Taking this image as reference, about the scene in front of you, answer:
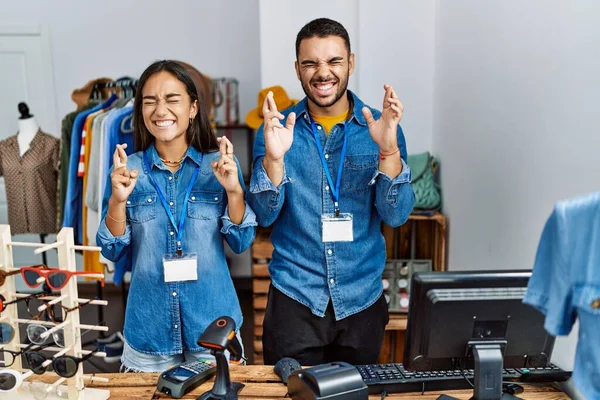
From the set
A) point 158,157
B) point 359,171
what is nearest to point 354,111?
point 359,171

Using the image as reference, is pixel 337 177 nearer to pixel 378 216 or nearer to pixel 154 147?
pixel 378 216

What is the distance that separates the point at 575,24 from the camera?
1714 mm

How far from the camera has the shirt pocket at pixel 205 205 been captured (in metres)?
1.83

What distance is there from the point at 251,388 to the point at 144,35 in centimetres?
374

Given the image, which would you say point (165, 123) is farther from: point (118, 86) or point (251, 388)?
point (118, 86)

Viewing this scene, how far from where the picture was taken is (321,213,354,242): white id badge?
1.89m

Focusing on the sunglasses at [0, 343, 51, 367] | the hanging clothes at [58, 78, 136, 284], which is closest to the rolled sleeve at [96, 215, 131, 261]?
the sunglasses at [0, 343, 51, 367]

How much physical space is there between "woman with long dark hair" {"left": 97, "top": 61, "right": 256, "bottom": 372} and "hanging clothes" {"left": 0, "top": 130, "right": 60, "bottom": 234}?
1814mm

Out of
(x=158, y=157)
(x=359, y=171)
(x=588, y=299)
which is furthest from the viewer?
(x=359, y=171)

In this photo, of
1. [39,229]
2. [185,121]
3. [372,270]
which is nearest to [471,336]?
[372,270]

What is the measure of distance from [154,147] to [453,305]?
1097 millimetres

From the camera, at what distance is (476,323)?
1360 mm

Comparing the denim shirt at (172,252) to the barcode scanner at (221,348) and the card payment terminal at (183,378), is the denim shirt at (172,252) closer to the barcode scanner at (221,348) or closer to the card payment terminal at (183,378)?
the card payment terminal at (183,378)

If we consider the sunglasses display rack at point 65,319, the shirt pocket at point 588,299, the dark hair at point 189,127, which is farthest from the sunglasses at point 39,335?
the shirt pocket at point 588,299
